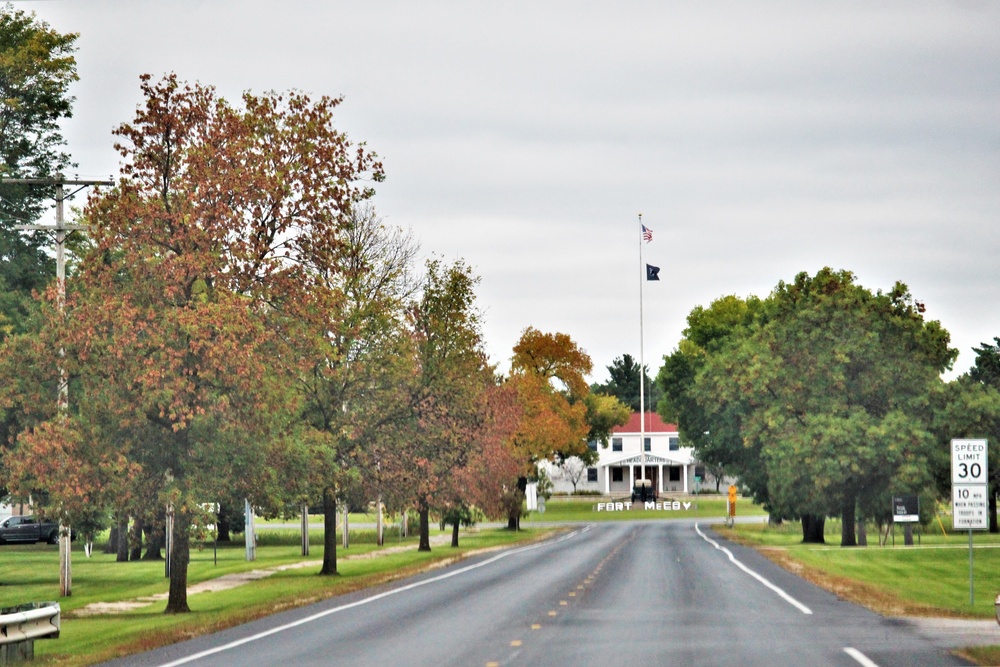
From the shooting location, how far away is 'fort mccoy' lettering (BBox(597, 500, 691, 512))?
111 m

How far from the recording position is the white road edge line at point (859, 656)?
53.2 feet

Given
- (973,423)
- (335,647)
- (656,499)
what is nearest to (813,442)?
(973,423)

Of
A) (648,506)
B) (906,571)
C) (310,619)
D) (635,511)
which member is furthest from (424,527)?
(648,506)

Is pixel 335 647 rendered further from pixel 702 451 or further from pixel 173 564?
pixel 702 451

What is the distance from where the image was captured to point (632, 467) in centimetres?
14262

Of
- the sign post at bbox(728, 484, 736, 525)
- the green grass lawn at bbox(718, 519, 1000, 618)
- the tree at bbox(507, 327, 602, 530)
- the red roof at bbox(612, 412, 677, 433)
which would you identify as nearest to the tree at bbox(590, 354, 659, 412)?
the red roof at bbox(612, 412, 677, 433)

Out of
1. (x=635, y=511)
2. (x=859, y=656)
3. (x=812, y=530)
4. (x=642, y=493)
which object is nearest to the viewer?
(x=859, y=656)

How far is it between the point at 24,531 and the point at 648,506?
2433 inches

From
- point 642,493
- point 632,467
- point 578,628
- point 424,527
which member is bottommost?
point 578,628

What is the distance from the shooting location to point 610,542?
57.7 meters

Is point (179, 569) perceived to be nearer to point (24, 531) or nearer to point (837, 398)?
point (837, 398)

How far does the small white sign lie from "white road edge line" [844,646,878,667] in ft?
25.8

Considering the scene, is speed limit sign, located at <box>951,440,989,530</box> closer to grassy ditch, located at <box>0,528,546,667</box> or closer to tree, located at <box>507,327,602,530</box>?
grassy ditch, located at <box>0,528,546,667</box>

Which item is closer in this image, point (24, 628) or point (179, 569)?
point (24, 628)
